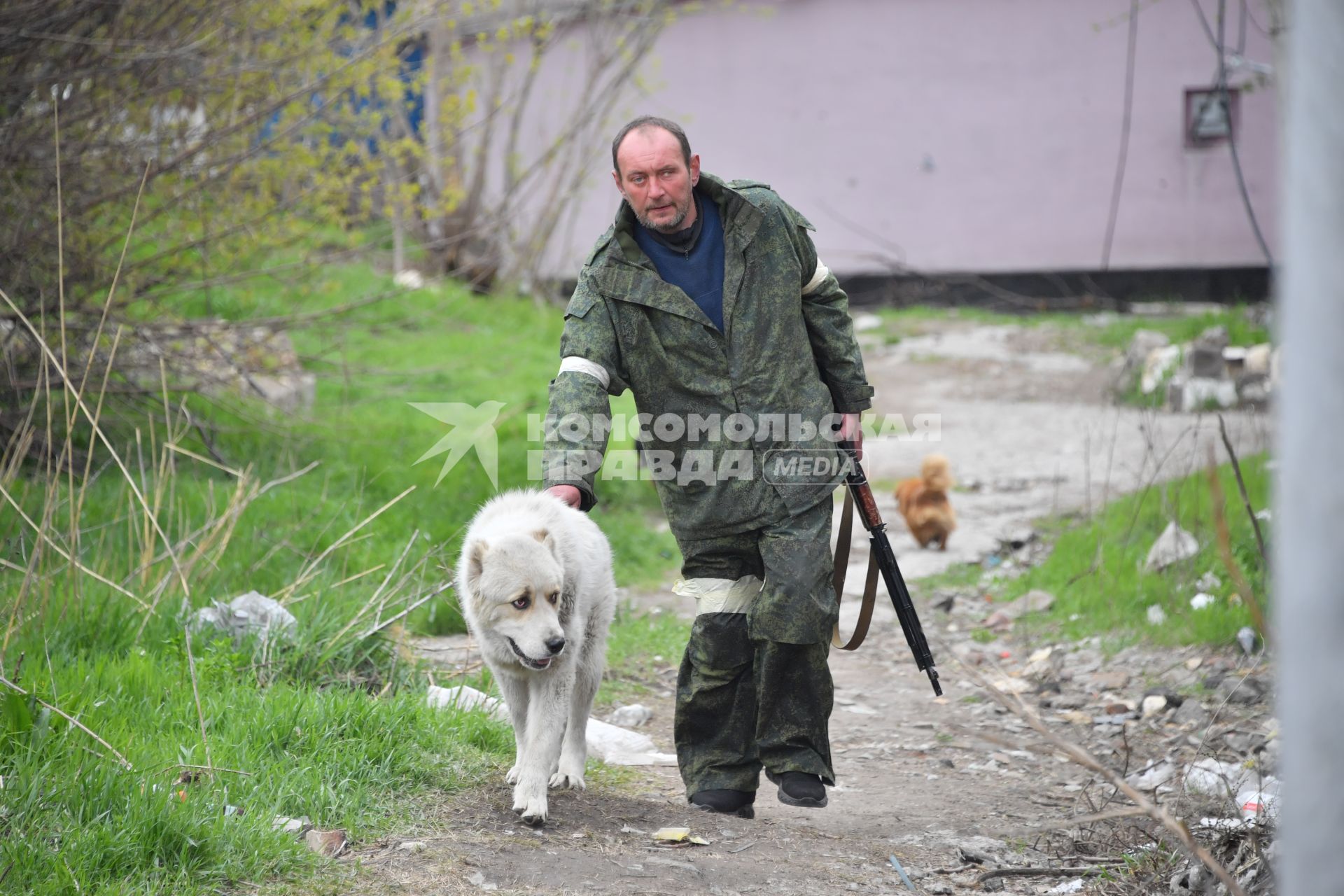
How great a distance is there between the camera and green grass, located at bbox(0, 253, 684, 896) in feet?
10.9

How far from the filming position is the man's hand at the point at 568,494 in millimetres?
3871

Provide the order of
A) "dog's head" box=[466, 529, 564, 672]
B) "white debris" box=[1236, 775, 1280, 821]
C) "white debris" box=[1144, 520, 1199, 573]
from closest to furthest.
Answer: "white debris" box=[1236, 775, 1280, 821] < "dog's head" box=[466, 529, 564, 672] < "white debris" box=[1144, 520, 1199, 573]

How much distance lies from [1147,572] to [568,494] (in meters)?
4.18

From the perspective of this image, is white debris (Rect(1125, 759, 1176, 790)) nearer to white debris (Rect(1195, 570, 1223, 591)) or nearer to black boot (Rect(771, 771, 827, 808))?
black boot (Rect(771, 771, 827, 808))

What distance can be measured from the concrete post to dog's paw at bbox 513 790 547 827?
2.80 metres

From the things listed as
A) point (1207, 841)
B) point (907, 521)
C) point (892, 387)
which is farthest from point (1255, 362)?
point (1207, 841)

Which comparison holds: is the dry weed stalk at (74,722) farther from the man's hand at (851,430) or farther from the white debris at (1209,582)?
the white debris at (1209,582)

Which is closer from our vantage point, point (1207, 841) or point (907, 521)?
point (1207, 841)

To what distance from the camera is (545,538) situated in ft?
12.8

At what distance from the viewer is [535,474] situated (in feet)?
26.0

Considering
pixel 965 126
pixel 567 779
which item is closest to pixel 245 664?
pixel 567 779

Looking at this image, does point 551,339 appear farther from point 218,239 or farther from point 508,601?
point 508,601

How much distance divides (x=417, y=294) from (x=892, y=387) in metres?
5.43

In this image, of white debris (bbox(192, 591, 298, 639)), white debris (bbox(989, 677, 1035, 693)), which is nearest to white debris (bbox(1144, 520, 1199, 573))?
white debris (bbox(989, 677, 1035, 693))
